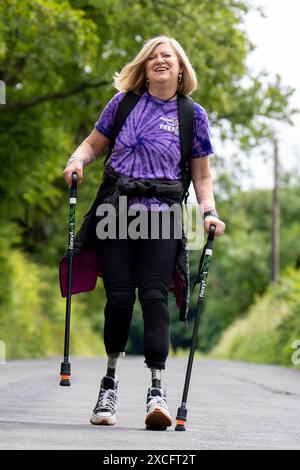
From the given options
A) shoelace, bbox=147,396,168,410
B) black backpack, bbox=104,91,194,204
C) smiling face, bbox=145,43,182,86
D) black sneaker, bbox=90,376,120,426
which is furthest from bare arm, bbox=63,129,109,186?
shoelace, bbox=147,396,168,410

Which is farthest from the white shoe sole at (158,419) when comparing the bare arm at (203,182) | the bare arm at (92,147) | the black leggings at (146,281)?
the bare arm at (92,147)

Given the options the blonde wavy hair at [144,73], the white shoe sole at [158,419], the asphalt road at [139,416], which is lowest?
the asphalt road at [139,416]

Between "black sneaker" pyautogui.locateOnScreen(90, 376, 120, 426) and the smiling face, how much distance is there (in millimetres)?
1672

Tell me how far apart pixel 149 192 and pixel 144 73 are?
721mm

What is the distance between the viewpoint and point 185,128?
6848mm

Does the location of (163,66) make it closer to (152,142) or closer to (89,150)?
(152,142)

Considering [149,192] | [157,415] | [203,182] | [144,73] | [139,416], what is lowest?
[139,416]

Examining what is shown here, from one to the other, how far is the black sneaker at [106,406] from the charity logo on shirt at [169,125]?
141 cm

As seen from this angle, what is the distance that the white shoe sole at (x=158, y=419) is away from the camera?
6438mm
